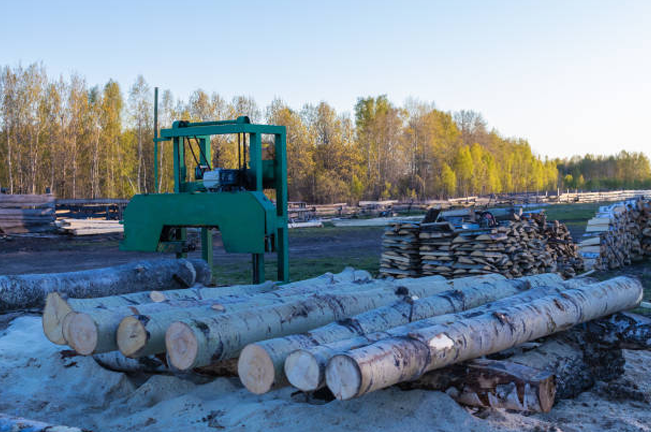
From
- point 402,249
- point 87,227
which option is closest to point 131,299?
point 402,249

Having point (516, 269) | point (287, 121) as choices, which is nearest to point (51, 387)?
point (516, 269)

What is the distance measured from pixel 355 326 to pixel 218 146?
44023mm

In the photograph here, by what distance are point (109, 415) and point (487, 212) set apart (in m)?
9.59

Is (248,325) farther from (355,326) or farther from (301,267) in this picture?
(301,267)

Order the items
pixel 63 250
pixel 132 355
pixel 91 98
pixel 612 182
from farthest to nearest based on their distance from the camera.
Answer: pixel 612 182
pixel 91 98
pixel 63 250
pixel 132 355

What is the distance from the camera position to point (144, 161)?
169 feet

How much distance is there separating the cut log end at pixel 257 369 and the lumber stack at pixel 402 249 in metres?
8.36

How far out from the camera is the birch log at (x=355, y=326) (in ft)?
12.4

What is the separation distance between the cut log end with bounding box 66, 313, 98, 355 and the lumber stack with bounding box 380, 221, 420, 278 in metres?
8.34

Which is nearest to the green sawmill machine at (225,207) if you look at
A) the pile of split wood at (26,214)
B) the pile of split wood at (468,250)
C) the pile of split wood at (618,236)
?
the pile of split wood at (468,250)

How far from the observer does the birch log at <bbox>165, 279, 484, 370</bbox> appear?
400 cm

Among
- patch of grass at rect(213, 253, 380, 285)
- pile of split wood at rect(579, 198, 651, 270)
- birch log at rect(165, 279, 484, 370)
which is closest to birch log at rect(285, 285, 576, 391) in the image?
birch log at rect(165, 279, 484, 370)

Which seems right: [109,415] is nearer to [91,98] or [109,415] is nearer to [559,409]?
[559,409]

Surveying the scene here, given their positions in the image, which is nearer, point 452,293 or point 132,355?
point 132,355
